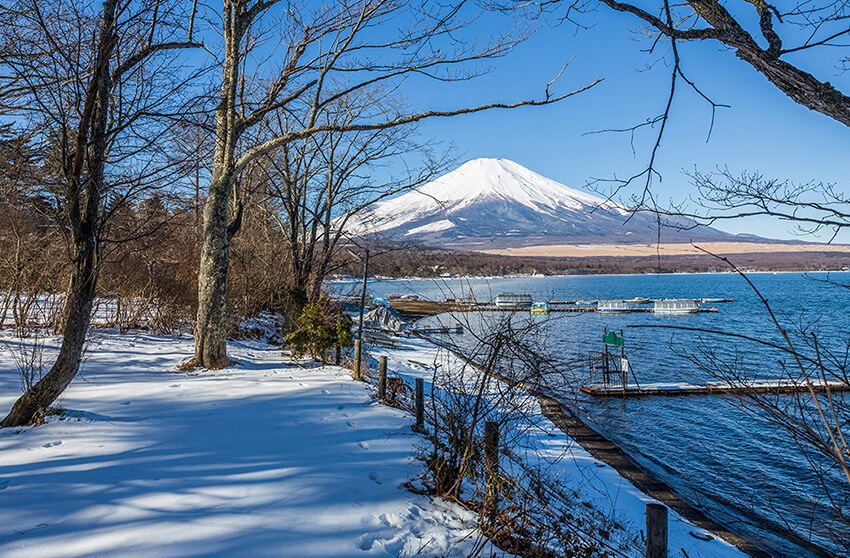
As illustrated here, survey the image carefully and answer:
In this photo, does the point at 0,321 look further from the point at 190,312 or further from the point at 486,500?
the point at 486,500

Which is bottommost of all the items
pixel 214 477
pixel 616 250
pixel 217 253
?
pixel 214 477

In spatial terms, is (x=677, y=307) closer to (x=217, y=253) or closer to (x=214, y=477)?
(x=217, y=253)

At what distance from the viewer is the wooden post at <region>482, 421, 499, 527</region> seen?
3633 mm

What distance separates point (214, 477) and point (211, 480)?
0.19 feet

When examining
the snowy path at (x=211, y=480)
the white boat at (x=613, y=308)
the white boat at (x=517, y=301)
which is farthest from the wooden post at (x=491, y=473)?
the white boat at (x=613, y=308)

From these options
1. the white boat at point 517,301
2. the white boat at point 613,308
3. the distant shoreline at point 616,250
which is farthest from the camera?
the distant shoreline at point 616,250

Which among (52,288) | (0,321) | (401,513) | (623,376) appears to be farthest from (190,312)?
(623,376)

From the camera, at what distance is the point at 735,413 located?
16719 mm

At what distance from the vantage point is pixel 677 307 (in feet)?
185

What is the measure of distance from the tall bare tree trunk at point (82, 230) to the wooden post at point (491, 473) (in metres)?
3.72

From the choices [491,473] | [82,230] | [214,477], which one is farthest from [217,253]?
[491,473]

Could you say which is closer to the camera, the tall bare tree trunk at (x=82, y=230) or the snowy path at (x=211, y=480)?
the snowy path at (x=211, y=480)

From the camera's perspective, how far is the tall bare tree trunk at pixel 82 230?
4250 millimetres

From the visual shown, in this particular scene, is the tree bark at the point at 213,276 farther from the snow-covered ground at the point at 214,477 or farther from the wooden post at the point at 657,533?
the wooden post at the point at 657,533
